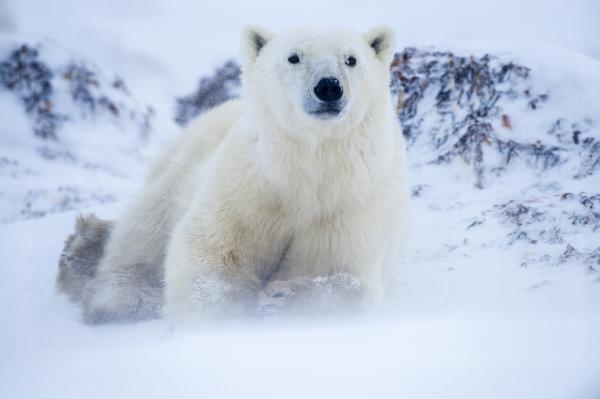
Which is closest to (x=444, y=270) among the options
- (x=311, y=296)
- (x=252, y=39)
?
(x=311, y=296)

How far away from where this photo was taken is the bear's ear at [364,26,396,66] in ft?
10.1

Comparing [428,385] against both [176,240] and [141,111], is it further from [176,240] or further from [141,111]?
[141,111]

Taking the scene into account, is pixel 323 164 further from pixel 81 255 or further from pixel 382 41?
pixel 81 255

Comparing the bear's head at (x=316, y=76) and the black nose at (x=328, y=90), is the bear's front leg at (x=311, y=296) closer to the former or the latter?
the bear's head at (x=316, y=76)

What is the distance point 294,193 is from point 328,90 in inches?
22.4

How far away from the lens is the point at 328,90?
2.61 m

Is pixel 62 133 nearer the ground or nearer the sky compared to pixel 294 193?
nearer the sky

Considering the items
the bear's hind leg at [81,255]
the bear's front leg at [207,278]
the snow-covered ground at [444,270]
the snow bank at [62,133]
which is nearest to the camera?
the snow-covered ground at [444,270]

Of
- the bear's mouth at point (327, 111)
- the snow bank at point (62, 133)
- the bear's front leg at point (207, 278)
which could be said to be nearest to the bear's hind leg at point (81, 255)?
the bear's front leg at point (207, 278)

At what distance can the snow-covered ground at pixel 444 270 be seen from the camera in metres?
1.65

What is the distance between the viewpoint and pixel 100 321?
3016 millimetres

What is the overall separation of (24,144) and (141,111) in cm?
225

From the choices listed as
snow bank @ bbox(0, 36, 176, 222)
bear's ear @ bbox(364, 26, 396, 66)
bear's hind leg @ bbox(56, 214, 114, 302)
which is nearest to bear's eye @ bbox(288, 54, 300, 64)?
bear's ear @ bbox(364, 26, 396, 66)

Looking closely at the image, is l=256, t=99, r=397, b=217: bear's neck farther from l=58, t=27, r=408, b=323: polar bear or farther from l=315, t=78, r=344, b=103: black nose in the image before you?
l=315, t=78, r=344, b=103: black nose
